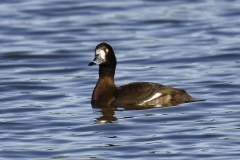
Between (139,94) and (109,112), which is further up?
(139,94)

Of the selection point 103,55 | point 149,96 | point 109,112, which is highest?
point 103,55

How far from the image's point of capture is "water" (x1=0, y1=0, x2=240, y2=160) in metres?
10.2

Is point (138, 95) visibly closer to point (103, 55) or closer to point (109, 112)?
point (109, 112)

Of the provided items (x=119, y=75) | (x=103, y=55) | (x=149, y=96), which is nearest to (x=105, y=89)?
(x=103, y=55)

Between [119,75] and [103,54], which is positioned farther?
[119,75]

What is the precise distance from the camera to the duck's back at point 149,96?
41.5 feet

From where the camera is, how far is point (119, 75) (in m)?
15.9

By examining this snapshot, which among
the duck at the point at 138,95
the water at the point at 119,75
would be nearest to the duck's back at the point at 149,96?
the duck at the point at 138,95

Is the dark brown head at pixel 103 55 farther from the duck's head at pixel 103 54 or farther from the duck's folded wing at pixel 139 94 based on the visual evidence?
the duck's folded wing at pixel 139 94

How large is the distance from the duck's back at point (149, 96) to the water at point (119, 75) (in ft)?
0.61

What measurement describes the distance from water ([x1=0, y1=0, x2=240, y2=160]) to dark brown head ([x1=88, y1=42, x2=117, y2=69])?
750 mm

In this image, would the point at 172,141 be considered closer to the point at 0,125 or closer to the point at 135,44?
the point at 0,125

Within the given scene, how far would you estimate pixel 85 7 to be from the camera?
982 inches

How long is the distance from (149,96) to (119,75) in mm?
3289
